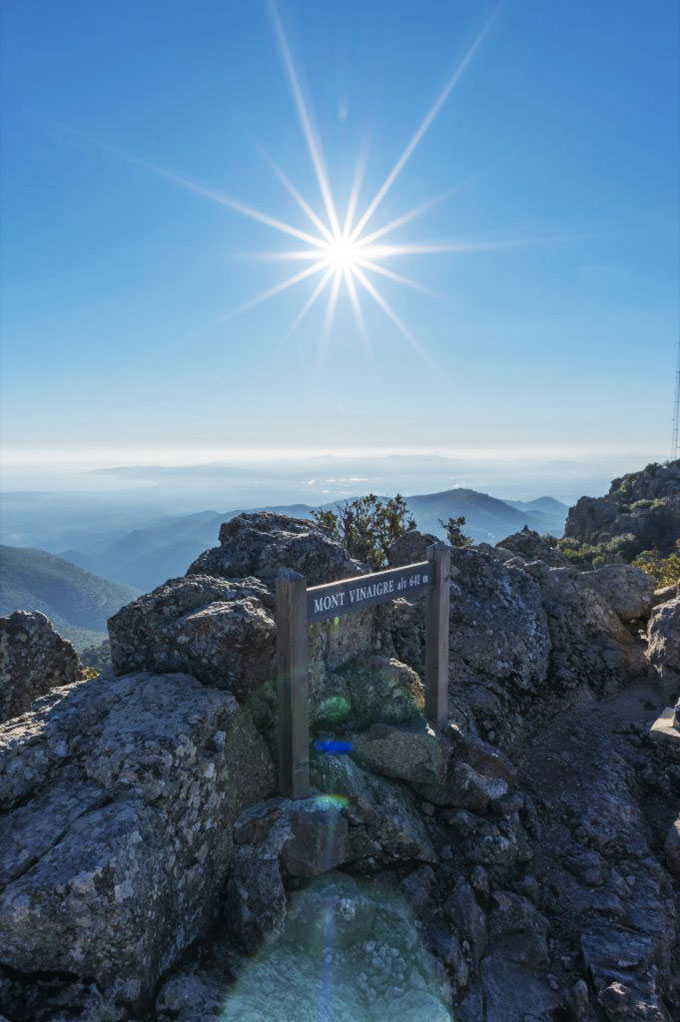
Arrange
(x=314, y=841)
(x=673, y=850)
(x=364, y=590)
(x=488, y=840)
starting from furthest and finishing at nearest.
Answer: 1. (x=673, y=850)
2. (x=364, y=590)
3. (x=488, y=840)
4. (x=314, y=841)

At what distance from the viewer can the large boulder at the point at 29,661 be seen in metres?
9.34

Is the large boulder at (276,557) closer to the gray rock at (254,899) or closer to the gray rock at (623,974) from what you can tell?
the gray rock at (254,899)

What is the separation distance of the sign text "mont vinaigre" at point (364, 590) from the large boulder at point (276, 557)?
181cm

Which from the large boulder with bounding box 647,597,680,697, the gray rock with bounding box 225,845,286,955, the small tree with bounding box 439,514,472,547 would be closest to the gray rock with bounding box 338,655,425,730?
the gray rock with bounding box 225,845,286,955

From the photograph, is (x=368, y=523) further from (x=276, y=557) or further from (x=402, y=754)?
(x=402, y=754)

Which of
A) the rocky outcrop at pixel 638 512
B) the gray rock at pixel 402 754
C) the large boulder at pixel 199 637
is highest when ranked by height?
the large boulder at pixel 199 637

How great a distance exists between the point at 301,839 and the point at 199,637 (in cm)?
259

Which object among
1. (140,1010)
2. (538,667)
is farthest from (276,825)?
(538,667)

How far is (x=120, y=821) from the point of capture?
17.6ft

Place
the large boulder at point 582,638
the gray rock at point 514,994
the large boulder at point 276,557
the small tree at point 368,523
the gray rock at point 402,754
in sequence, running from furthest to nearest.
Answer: the small tree at point 368,523 → the large boulder at point 582,638 → the large boulder at point 276,557 → the gray rock at point 402,754 → the gray rock at point 514,994

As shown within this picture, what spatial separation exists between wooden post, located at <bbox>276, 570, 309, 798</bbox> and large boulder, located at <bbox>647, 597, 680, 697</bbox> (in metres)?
9.59

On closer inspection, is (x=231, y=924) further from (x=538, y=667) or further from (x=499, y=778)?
(x=538, y=667)

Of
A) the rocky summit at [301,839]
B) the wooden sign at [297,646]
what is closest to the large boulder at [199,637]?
the rocky summit at [301,839]

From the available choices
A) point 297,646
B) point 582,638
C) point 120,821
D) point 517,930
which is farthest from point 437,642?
point 582,638
